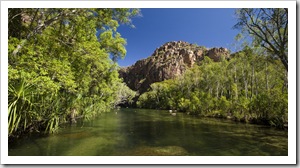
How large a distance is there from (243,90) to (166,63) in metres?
96.0

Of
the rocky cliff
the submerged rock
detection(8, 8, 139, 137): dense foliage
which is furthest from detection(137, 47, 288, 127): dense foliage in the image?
the rocky cliff

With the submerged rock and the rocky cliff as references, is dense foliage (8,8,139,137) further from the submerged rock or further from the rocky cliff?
the rocky cliff

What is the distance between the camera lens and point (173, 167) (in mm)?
5250

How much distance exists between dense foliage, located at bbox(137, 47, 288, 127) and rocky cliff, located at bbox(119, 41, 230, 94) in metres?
50.8

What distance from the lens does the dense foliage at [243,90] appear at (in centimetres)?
1972

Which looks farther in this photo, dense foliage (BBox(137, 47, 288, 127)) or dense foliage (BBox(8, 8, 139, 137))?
dense foliage (BBox(137, 47, 288, 127))

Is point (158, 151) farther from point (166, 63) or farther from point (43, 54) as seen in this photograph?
point (166, 63)

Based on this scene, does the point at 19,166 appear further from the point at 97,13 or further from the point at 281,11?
the point at 281,11

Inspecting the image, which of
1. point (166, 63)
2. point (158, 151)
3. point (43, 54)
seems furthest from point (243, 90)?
point (166, 63)

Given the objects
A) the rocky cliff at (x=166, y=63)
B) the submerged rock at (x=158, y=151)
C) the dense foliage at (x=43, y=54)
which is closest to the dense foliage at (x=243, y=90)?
the submerged rock at (x=158, y=151)

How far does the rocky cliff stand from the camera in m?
122

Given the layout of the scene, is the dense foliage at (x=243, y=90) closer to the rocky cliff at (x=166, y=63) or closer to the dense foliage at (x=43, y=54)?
the dense foliage at (x=43, y=54)
